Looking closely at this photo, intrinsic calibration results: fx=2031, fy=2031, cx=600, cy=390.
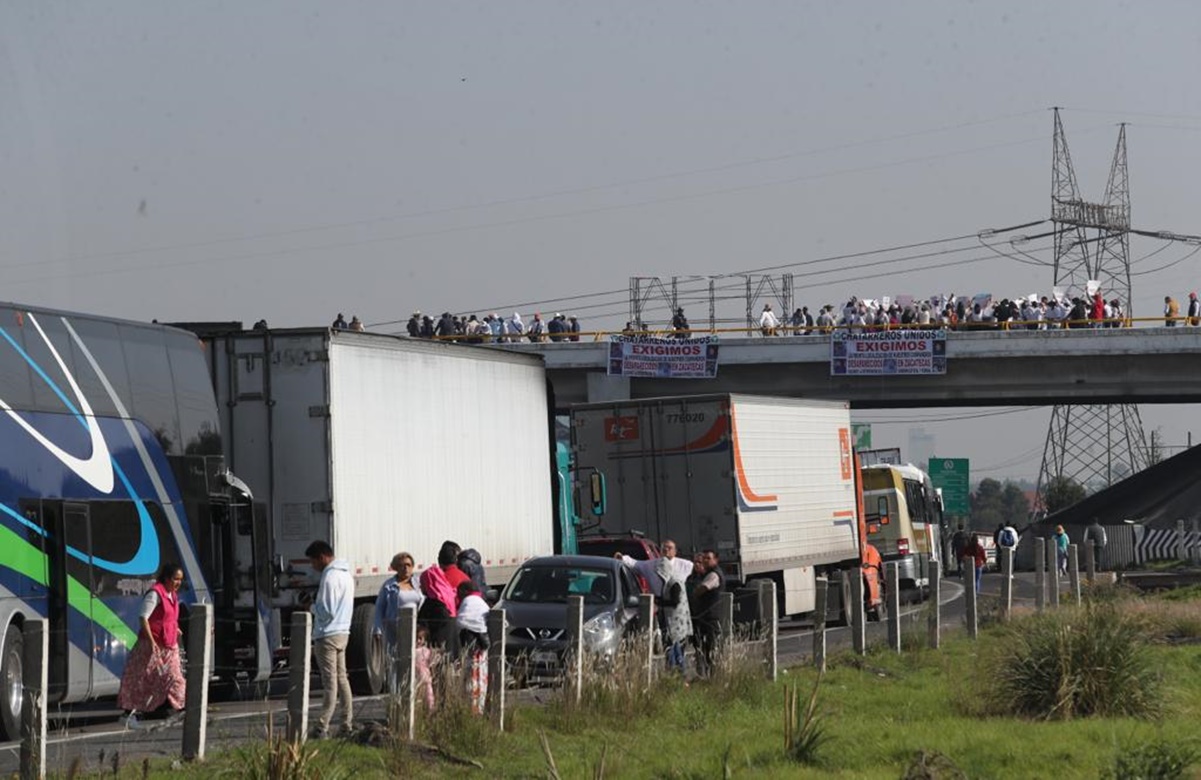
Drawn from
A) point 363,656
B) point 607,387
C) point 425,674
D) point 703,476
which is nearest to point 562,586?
point 363,656

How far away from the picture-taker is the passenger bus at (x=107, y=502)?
1741 centimetres

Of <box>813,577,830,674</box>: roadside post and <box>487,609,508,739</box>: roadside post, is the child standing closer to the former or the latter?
<box>487,609,508,739</box>: roadside post

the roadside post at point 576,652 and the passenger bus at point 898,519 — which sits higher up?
the passenger bus at point 898,519

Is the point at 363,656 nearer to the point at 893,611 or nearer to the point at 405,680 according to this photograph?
the point at 893,611

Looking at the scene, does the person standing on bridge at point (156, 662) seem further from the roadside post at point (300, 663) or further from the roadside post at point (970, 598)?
the roadside post at point (970, 598)

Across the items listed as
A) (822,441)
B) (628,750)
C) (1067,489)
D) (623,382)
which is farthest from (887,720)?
(1067,489)

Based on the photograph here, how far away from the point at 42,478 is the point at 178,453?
8.88 ft

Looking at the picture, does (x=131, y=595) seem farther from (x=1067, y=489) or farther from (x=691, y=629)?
(x=1067, y=489)

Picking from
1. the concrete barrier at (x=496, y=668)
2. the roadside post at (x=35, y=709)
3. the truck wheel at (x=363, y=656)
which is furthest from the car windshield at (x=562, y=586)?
the roadside post at (x=35, y=709)

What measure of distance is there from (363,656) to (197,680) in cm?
858

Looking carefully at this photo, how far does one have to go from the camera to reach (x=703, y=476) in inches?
1203

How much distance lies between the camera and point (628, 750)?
545 inches

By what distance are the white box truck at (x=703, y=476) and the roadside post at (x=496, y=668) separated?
15.2m

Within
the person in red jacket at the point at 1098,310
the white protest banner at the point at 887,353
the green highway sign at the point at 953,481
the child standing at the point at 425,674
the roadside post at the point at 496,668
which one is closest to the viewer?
the child standing at the point at 425,674
